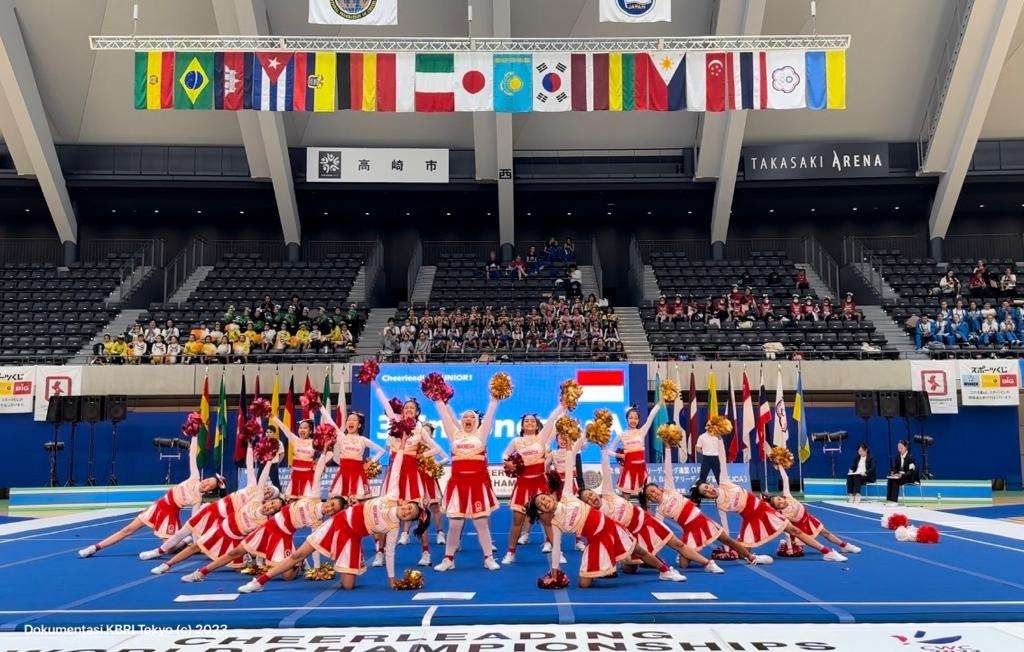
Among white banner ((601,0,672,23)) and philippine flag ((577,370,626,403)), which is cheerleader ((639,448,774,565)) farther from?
white banner ((601,0,672,23))

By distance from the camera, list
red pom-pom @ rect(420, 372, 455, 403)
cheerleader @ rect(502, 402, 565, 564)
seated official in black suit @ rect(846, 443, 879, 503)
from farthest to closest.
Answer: seated official in black suit @ rect(846, 443, 879, 503) → cheerleader @ rect(502, 402, 565, 564) → red pom-pom @ rect(420, 372, 455, 403)

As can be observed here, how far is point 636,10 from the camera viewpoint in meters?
18.0

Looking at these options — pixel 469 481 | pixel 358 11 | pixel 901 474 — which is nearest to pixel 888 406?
pixel 901 474

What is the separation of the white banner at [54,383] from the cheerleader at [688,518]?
18792 mm

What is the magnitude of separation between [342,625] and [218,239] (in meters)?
30.1

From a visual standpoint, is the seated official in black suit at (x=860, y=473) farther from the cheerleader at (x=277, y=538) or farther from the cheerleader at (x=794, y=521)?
the cheerleader at (x=277, y=538)

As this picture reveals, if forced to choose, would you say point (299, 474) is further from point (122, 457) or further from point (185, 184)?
point (185, 184)

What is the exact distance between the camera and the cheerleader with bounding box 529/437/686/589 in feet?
25.1

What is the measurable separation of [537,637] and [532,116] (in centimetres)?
2520

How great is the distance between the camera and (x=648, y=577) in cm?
842

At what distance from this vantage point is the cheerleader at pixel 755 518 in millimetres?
9133

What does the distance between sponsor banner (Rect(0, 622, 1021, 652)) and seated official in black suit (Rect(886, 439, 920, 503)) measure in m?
11.8

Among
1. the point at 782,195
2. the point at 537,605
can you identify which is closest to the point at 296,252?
the point at 782,195

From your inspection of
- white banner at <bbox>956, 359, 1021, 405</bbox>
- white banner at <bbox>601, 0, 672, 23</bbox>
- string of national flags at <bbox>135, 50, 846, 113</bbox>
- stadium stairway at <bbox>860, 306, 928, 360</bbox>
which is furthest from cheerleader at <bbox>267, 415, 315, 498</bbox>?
white banner at <bbox>956, 359, 1021, 405</bbox>
